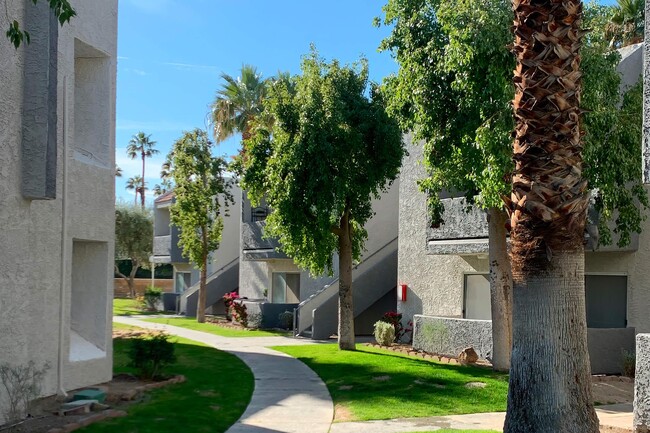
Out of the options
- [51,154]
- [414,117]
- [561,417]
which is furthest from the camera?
[414,117]

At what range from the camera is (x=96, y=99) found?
562 inches

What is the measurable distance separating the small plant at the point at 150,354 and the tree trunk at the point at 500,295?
6821mm

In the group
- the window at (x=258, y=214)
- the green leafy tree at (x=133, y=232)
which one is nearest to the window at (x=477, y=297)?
the window at (x=258, y=214)

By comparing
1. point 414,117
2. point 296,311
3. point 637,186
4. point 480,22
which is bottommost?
point 296,311

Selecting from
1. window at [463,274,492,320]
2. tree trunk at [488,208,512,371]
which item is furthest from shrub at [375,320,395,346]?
tree trunk at [488,208,512,371]

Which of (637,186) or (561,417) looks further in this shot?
(637,186)

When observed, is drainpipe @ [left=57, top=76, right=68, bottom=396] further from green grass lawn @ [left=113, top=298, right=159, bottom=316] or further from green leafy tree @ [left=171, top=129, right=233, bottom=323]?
green grass lawn @ [left=113, top=298, right=159, bottom=316]

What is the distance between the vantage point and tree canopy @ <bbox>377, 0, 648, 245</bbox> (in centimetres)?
1336

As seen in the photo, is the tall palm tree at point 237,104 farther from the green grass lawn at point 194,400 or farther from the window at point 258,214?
the green grass lawn at point 194,400

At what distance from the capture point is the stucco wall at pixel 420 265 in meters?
21.4

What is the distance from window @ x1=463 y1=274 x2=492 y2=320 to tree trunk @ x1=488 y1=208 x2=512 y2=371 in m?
4.21

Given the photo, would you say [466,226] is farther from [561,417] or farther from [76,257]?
[561,417]

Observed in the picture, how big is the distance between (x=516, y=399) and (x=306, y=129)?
1170 centimetres

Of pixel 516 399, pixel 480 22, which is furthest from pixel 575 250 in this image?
pixel 480 22
